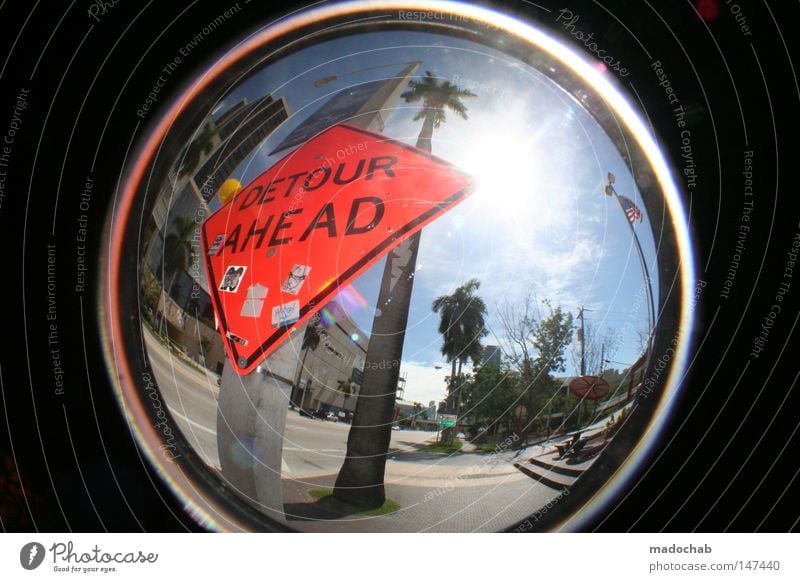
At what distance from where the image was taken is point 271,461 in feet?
5.04

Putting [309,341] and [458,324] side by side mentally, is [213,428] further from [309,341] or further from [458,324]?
[458,324]

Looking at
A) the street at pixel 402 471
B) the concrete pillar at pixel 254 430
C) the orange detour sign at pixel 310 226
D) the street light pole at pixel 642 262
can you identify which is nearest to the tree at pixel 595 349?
the street light pole at pixel 642 262

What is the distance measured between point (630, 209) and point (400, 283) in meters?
0.97

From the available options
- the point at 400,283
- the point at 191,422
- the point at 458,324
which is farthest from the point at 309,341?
the point at 191,422

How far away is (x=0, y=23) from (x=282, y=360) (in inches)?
84.5

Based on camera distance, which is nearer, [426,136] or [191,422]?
[426,136]

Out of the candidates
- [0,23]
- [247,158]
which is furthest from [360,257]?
[0,23]

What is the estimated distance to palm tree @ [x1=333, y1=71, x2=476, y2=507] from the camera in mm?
1435

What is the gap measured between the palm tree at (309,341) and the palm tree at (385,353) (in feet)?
0.61

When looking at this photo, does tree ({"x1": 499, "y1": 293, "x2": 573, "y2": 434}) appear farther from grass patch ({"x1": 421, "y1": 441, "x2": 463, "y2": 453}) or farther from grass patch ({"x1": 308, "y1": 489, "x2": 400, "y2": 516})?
grass patch ({"x1": 308, "y1": 489, "x2": 400, "y2": 516})

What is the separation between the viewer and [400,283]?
56.7 inches

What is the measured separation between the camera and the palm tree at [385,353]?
143 cm

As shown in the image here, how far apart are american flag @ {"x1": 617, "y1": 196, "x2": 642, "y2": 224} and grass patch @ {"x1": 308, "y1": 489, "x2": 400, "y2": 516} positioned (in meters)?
1.41

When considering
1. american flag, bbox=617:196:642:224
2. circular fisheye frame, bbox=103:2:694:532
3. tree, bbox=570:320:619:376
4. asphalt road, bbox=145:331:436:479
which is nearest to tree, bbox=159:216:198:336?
circular fisheye frame, bbox=103:2:694:532
